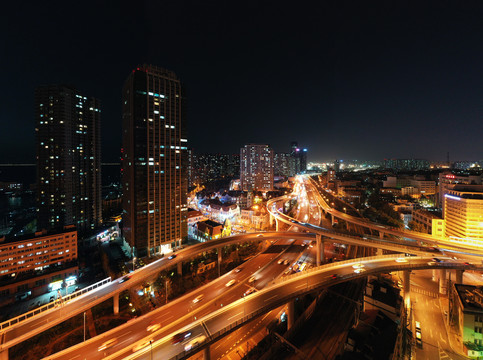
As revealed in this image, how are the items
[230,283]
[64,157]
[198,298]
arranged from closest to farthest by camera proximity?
[198,298] < [230,283] < [64,157]

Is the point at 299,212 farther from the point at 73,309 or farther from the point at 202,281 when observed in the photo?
the point at 73,309

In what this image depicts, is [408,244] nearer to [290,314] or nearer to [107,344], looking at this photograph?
[290,314]

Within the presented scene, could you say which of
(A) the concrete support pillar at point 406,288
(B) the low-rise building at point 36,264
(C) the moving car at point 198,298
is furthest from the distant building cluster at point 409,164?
(B) the low-rise building at point 36,264

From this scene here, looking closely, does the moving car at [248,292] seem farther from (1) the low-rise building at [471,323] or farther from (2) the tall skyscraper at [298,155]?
(2) the tall skyscraper at [298,155]

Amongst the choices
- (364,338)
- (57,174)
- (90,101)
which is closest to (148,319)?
(364,338)

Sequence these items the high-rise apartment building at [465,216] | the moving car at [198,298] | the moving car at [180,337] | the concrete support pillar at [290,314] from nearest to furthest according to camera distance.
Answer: the moving car at [180,337] < the concrete support pillar at [290,314] < the moving car at [198,298] < the high-rise apartment building at [465,216]

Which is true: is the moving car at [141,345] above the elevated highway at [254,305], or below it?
below

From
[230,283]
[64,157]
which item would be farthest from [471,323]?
[64,157]
